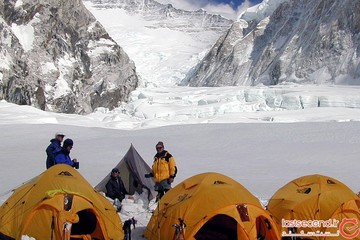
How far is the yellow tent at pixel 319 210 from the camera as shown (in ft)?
23.7

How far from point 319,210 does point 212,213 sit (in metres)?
1.75

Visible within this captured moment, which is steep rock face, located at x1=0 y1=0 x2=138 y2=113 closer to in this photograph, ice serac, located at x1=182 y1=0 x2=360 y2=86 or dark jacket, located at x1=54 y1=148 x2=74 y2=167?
ice serac, located at x1=182 y1=0 x2=360 y2=86

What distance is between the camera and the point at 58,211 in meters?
7.04

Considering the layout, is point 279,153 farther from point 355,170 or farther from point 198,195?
point 198,195

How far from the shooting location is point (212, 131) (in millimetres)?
25406

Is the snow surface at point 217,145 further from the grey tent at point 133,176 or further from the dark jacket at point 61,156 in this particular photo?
the dark jacket at point 61,156

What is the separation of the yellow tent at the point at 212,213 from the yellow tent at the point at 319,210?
1.81 ft

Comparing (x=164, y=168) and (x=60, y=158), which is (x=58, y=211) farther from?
(x=164, y=168)

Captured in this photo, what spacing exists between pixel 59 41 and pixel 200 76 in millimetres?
39042

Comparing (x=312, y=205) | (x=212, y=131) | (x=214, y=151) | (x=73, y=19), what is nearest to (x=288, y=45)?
(x=73, y=19)

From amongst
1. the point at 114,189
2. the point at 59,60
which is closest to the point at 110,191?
the point at 114,189

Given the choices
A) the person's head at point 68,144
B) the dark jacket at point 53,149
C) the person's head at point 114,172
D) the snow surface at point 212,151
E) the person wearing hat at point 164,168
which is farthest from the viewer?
the snow surface at point 212,151

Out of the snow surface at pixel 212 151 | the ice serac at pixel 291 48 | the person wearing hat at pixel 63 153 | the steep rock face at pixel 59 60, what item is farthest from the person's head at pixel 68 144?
the ice serac at pixel 291 48

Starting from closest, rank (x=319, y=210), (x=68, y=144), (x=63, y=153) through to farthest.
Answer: (x=319, y=210), (x=68, y=144), (x=63, y=153)
